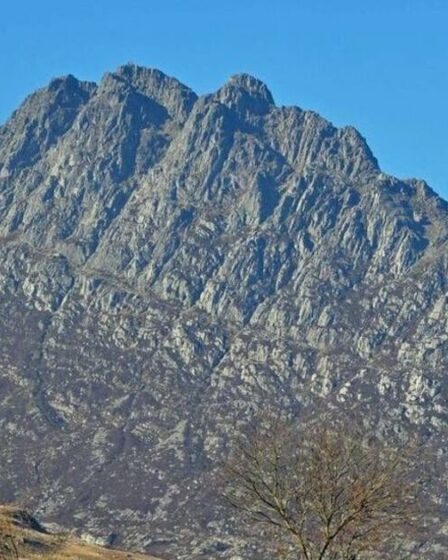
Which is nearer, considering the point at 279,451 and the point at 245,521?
the point at 279,451

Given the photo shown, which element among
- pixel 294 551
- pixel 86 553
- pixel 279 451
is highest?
pixel 86 553

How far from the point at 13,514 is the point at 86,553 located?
18.8 meters

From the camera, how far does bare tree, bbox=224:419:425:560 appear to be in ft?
143

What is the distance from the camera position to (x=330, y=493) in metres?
44.3

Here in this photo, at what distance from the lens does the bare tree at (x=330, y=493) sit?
43469 mm

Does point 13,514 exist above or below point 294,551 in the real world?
above

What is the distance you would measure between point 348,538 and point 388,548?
318cm

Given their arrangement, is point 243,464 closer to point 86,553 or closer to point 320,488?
point 320,488

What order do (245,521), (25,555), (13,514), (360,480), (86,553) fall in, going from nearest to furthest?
(360,480) → (245,521) → (25,555) → (86,553) → (13,514)

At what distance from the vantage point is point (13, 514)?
11762 cm

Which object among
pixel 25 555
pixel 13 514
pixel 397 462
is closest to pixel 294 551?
pixel 397 462

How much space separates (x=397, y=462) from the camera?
44.6m

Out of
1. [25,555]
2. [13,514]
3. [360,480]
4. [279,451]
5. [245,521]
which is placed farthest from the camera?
[13,514]

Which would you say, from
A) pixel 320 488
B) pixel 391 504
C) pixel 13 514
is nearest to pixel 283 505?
pixel 320 488
